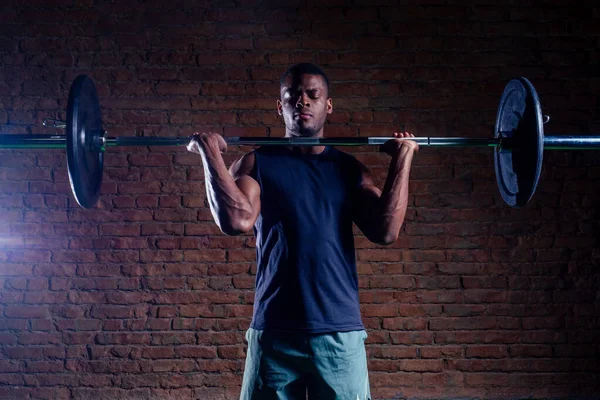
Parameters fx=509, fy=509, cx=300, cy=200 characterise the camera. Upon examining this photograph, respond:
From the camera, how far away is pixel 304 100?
5.52 feet

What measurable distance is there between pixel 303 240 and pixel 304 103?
475 millimetres

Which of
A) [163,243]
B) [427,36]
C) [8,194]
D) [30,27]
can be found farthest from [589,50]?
[8,194]

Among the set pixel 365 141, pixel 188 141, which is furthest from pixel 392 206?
pixel 188 141

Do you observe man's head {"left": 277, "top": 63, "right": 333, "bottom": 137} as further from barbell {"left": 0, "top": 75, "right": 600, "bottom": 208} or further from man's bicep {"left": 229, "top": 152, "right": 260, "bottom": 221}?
man's bicep {"left": 229, "top": 152, "right": 260, "bottom": 221}

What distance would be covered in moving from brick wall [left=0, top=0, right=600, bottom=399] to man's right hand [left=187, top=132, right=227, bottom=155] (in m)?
1.13

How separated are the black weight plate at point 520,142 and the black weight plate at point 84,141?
1493 millimetres

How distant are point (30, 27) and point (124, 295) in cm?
157

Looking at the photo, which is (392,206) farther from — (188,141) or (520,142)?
(188,141)

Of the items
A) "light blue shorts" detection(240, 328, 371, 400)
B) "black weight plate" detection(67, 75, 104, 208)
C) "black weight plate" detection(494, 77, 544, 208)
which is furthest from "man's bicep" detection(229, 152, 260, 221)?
"black weight plate" detection(494, 77, 544, 208)

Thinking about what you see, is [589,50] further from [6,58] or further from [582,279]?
[6,58]

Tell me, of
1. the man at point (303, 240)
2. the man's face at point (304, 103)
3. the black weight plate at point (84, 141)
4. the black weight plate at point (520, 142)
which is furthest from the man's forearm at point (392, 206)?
the black weight plate at point (84, 141)

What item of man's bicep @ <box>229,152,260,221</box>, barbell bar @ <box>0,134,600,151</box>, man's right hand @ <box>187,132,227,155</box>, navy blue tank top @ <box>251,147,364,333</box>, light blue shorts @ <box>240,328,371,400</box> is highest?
barbell bar @ <box>0,134,600,151</box>

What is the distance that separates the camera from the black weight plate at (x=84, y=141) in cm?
166

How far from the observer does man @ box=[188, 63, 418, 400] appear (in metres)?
1.45
